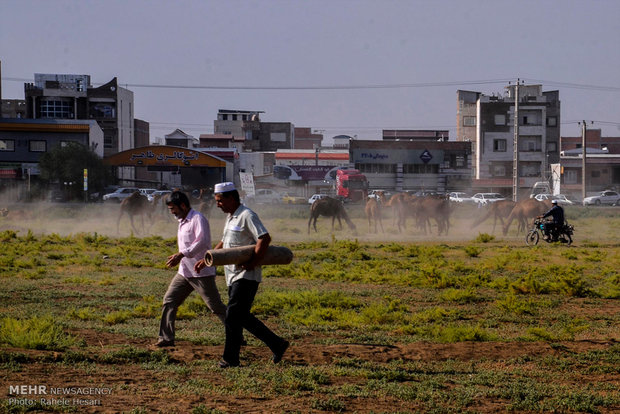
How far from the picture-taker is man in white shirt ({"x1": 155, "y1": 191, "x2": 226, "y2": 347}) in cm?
1009

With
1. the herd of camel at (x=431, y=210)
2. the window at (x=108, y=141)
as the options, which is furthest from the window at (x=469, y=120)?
the herd of camel at (x=431, y=210)

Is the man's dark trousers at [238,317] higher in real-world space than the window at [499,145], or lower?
lower

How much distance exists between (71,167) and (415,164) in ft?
132

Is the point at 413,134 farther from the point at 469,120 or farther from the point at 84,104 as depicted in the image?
the point at 84,104

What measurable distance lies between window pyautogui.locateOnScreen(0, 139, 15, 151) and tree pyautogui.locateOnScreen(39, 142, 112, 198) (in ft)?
18.1

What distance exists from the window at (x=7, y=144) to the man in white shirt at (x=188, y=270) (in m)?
71.7

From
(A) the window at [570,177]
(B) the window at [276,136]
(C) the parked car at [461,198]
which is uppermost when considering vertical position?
(B) the window at [276,136]

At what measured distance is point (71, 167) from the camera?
72000 mm

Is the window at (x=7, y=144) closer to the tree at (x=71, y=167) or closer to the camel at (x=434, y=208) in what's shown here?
the tree at (x=71, y=167)

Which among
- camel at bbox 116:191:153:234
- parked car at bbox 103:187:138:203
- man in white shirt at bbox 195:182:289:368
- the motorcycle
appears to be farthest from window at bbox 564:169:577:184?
man in white shirt at bbox 195:182:289:368

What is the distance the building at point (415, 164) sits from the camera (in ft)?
308

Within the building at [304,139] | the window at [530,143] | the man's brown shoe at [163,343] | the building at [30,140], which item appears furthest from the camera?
the building at [304,139]

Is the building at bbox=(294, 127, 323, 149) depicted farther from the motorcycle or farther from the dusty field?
the dusty field

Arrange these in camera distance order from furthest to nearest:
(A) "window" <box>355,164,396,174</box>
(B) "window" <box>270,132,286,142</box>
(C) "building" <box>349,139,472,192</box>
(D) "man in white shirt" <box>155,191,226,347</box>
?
(B) "window" <box>270,132,286,142</box>, (A) "window" <box>355,164,396,174</box>, (C) "building" <box>349,139,472,192</box>, (D) "man in white shirt" <box>155,191,226,347</box>
